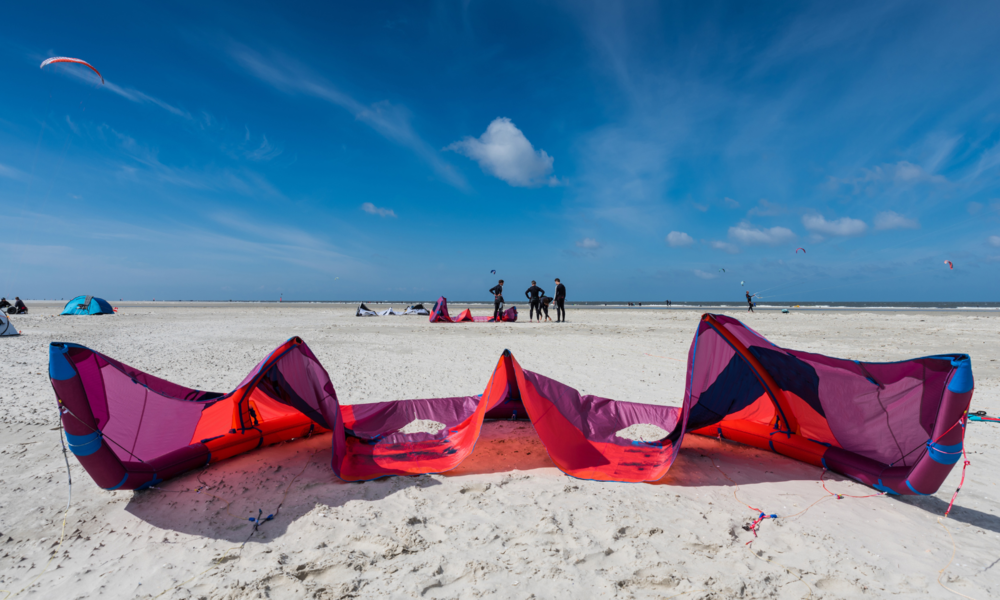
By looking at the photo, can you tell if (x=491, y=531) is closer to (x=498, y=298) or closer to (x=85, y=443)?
(x=85, y=443)

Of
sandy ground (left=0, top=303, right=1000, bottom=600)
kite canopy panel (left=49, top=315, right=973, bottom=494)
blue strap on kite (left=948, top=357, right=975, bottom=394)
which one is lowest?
sandy ground (left=0, top=303, right=1000, bottom=600)

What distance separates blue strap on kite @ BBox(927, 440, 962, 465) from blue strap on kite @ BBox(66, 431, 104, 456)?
5.74 m

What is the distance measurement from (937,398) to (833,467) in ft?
3.69

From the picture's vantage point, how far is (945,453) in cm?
279

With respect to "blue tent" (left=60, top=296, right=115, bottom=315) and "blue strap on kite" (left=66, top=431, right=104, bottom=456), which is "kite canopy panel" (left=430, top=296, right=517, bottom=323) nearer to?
"blue strap on kite" (left=66, top=431, right=104, bottom=456)

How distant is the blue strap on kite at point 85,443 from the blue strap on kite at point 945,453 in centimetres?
574

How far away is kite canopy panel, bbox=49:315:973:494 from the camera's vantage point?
2.91m

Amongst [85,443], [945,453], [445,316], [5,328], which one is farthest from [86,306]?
[945,453]

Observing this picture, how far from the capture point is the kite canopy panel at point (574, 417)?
2914 mm

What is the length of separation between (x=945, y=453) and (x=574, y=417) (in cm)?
260

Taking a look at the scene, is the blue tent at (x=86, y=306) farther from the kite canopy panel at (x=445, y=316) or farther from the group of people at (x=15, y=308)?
the kite canopy panel at (x=445, y=316)

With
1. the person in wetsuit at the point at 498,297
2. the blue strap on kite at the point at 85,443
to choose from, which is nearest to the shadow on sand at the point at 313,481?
the blue strap on kite at the point at 85,443

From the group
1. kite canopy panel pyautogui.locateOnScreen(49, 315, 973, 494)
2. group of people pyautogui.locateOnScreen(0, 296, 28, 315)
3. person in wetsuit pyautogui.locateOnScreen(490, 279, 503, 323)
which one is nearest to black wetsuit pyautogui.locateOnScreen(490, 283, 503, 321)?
person in wetsuit pyautogui.locateOnScreen(490, 279, 503, 323)

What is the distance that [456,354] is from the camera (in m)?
10.0
